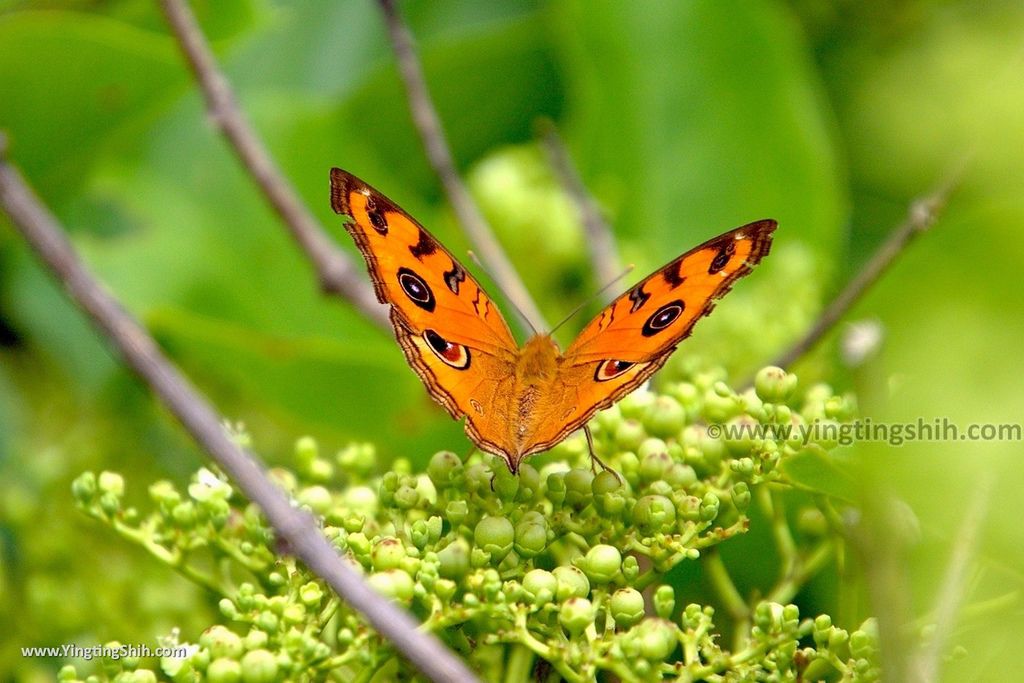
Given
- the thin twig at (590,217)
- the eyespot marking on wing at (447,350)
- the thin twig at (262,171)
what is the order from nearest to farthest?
the eyespot marking on wing at (447,350) → the thin twig at (262,171) → the thin twig at (590,217)

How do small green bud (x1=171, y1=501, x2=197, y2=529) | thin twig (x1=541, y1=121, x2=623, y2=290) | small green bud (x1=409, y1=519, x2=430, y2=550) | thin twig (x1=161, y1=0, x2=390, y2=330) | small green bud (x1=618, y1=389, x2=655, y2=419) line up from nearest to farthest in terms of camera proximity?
1. small green bud (x1=409, y1=519, x2=430, y2=550)
2. small green bud (x1=171, y1=501, x2=197, y2=529)
3. small green bud (x1=618, y1=389, x2=655, y2=419)
4. thin twig (x1=161, y1=0, x2=390, y2=330)
5. thin twig (x1=541, y1=121, x2=623, y2=290)

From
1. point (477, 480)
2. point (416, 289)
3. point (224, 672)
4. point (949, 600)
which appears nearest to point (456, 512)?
point (477, 480)

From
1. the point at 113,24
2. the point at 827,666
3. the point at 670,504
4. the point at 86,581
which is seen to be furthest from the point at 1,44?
the point at 827,666

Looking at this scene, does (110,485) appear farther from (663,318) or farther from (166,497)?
(663,318)

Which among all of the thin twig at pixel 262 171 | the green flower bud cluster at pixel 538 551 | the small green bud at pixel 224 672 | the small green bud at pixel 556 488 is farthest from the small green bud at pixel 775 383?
the thin twig at pixel 262 171

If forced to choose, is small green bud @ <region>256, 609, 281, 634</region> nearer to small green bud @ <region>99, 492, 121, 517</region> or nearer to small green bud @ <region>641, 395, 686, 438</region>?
small green bud @ <region>99, 492, 121, 517</region>

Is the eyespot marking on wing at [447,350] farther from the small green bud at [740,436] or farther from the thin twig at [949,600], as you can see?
the thin twig at [949,600]

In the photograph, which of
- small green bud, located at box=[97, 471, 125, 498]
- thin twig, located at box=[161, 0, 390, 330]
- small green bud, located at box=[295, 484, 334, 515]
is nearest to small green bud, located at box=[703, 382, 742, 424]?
small green bud, located at box=[295, 484, 334, 515]
